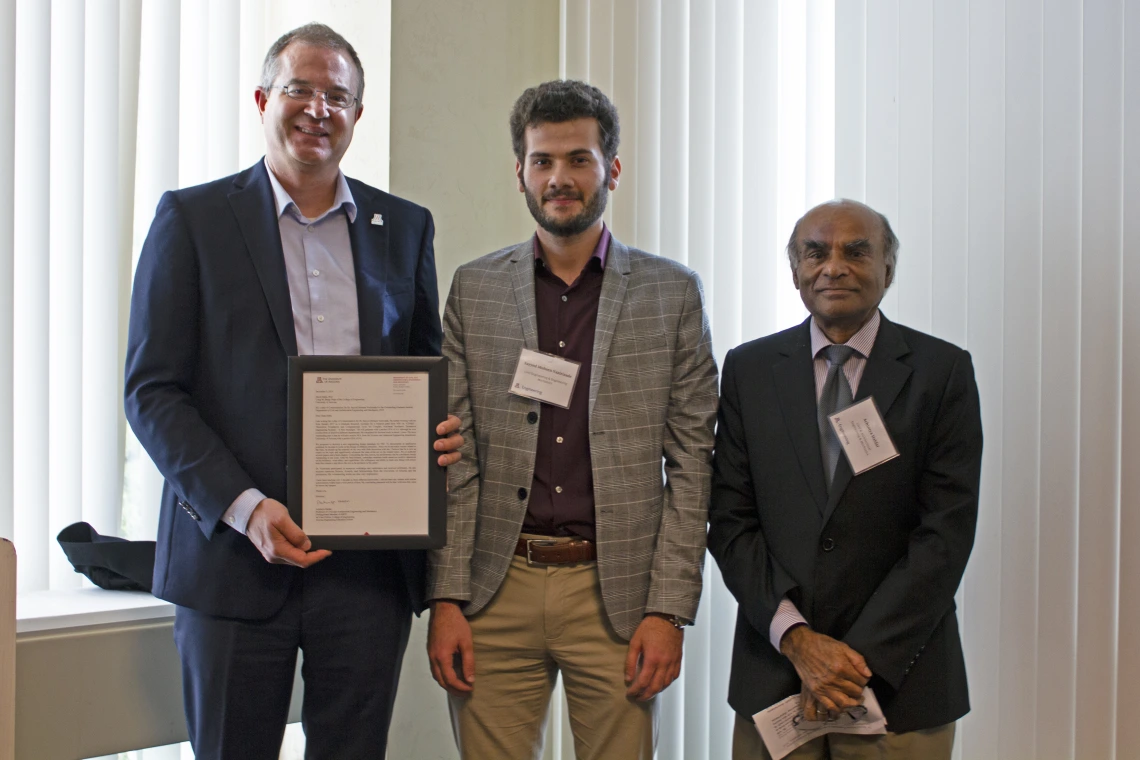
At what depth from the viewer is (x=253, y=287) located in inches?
75.7

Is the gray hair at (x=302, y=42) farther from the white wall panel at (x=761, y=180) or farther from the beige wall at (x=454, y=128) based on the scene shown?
the white wall panel at (x=761, y=180)

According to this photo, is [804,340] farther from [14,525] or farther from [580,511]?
[14,525]

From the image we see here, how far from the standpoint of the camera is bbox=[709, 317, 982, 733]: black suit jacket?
1.86m

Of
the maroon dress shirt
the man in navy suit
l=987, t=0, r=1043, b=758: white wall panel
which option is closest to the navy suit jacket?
the man in navy suit

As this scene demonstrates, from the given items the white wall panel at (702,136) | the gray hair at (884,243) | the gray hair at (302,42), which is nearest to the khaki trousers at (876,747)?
the gray hair at (884,243)

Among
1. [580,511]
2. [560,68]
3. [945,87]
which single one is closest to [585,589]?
[580,511]

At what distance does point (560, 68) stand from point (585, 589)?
2072 millimetres

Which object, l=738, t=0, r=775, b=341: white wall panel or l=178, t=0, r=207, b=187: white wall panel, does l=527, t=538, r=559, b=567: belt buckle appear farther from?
l=178, t=0, r=207, b=187: white wall panel

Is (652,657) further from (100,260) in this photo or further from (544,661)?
(100,260)

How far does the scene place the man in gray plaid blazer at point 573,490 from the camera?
196 cm

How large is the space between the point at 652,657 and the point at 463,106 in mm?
2011

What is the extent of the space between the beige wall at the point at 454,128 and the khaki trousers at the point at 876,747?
1493mm

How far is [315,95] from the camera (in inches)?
78.2

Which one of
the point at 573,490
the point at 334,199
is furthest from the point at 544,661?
the point at 334,199
